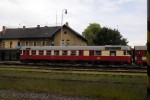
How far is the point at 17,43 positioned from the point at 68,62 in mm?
35584

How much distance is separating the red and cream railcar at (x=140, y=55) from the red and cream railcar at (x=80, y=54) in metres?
1.48

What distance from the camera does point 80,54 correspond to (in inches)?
1794

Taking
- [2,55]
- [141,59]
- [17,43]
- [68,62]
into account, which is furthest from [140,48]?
[17,43]

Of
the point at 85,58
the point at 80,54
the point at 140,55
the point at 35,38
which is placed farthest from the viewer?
the point at 35,38

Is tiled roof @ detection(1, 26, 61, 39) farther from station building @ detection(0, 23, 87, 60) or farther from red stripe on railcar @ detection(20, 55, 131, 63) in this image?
red stripe on railcar @ detection(20, 55, 131, 63)

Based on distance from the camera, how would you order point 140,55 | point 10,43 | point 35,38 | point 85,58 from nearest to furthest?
point 140,55 < point 85,58 < point 35,38 < point 10,43

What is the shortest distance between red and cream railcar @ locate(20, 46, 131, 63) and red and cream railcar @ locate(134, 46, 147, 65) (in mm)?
1479

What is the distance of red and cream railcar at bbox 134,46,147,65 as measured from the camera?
131 ft

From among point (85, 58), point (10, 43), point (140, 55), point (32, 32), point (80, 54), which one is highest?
point (32, 32)

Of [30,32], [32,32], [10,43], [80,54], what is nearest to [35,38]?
[32,32]

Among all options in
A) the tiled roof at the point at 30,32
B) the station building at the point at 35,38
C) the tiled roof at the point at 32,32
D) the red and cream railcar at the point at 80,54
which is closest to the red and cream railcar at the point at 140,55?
the red and cream railcar at the point at 80,54

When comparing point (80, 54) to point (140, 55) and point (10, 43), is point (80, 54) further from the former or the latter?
point (10, 43)

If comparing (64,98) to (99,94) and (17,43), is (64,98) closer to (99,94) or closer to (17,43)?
(99,94)

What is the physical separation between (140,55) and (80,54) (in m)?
9.39
